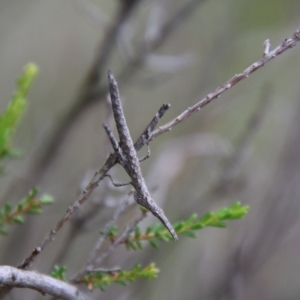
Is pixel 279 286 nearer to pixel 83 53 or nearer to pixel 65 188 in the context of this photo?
pixel 65 188

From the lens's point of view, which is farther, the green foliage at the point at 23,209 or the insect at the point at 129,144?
the green foliage at the point at 23,209

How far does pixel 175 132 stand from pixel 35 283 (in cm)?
239

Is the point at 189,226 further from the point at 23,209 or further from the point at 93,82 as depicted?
the point at 93,82

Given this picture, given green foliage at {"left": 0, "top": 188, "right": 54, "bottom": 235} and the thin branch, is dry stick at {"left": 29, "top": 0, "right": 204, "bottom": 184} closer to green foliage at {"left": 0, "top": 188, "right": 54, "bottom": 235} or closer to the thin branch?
green foliage at {"left": 0, "top": 188, "right": 54, "bottom": 235}

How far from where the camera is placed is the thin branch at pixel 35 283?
62cm

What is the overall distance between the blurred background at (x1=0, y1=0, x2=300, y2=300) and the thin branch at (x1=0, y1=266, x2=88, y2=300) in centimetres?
48

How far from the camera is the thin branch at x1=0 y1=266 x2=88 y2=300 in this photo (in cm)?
62

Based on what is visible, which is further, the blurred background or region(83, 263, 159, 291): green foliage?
the blurred background

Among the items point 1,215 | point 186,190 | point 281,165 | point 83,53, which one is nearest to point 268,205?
point 281,165

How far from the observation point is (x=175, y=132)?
2.99m

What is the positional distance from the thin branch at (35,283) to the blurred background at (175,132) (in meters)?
0.48

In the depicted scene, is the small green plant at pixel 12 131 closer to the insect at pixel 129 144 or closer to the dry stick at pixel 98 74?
the insect at pixel 129 144

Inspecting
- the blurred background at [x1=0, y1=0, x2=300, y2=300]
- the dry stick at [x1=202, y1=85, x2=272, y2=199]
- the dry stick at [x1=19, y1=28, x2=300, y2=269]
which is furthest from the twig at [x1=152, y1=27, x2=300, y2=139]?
the dry stick at [x1=202, y1=85, x2=272, y2=199]

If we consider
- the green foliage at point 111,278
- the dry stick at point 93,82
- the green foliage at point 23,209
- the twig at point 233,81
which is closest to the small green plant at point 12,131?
the green foliage at point 23,209
